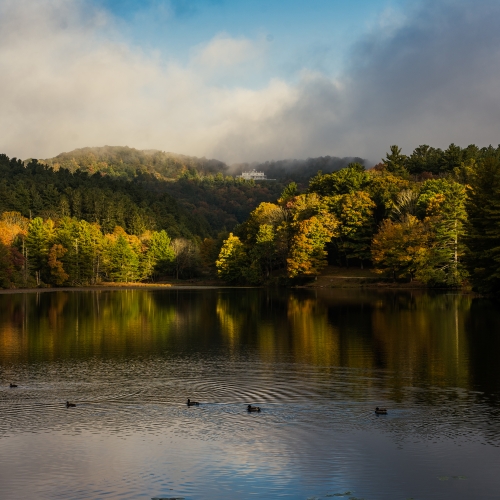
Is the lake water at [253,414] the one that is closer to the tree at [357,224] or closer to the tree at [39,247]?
the tree at [357,224]

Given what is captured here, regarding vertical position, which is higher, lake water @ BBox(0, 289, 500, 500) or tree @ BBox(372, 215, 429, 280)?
tree @ BBox(372, 215, 429, 280)

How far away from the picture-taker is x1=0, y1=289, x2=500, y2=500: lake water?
1592cm

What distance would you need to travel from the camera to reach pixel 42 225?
12756 cm

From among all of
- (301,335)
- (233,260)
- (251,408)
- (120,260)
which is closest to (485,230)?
(301,335)

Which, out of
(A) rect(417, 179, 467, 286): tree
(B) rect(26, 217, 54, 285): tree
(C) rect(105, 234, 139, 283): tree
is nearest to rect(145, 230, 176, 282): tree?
(C) rect(105, 234, 139, 283): tree

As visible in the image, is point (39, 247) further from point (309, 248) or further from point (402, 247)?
point (402, 247)

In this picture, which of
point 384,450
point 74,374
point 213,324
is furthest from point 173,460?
point 213,324

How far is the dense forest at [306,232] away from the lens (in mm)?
87500

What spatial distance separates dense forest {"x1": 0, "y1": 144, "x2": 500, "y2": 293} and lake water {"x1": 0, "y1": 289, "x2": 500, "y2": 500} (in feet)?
111

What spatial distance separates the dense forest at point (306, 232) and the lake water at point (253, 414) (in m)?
33.8

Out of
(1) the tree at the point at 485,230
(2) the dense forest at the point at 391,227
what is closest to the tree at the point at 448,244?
(2) the dense forest at the point at 391,227

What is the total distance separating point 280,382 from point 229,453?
957 cm

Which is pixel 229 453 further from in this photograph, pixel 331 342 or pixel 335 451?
pixel 331 342

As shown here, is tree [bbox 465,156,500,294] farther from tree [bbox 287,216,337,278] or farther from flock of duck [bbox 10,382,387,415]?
flock of duck [bbox 10,382,387,415]
